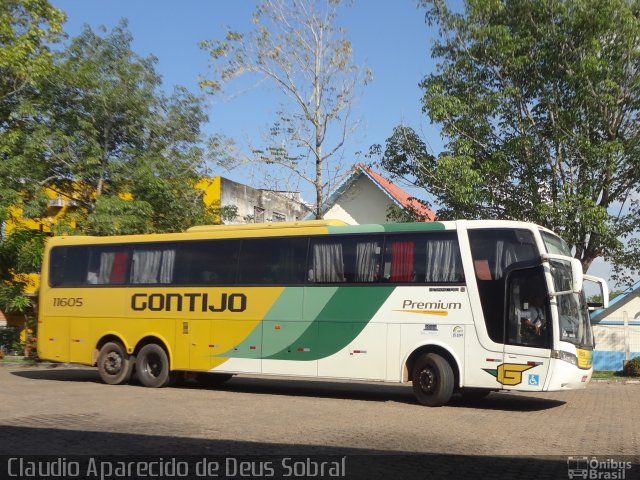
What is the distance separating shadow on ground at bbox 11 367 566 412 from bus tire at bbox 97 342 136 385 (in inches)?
47.7

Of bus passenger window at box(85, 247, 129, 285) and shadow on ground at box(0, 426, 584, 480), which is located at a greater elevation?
bus passenger window at box(85, 247, 129, 285)

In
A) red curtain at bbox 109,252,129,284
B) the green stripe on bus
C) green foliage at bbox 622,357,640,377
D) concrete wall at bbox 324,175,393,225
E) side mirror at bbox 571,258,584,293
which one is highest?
concrete wall at bbox 324,175,393,225

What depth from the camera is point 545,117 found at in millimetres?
22484

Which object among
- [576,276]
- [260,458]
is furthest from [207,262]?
[260,458]

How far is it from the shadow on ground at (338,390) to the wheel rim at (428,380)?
708 mm

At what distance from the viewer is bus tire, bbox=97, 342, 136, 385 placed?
17266 millimetres

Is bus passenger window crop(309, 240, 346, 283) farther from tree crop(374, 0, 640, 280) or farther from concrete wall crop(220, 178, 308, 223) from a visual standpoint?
concrete wall crop(220, 178, 308, 223)

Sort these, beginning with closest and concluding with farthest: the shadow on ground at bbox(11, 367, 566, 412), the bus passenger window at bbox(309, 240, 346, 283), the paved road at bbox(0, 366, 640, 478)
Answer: the paved road at bbox(0, 366, 640, 478) < the shadow on ground at bbox(11, 367, 566, 412) < the bus passenger window at bbox(309, 240, 346, 283)

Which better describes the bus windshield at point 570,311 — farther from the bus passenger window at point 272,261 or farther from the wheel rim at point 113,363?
the wheel rim at point 113,363

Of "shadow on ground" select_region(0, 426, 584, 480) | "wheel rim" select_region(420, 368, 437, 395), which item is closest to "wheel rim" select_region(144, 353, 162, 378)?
"wheel rim" select_region(420, 368, 437, 395)

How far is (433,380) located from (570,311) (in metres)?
2.73

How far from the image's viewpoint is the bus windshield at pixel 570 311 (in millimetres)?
13117

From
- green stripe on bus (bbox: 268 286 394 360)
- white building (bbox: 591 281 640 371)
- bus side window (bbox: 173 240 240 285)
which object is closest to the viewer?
green stripe on bus (bbox: 268 286 394 360)

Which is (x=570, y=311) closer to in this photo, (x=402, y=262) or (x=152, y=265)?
(x=402, y=262)
